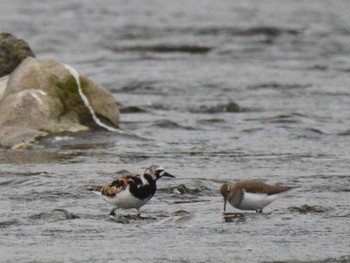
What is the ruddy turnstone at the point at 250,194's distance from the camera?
9.76 meters

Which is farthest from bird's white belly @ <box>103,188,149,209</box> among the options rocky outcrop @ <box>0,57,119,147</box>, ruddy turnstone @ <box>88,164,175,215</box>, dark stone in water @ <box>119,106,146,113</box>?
dark stone in water @ <box>119,106,146,113</box>

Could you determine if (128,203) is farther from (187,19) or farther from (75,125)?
(187,19)

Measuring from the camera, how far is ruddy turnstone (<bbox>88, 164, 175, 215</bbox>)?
380 inches

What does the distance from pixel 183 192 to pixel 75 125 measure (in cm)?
329

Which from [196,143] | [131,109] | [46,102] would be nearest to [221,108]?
[131,109]

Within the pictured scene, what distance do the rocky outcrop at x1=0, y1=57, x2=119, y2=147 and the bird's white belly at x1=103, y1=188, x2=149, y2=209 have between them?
3.63 m

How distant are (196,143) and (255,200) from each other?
13.9 feet

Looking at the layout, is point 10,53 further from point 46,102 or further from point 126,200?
point 126,200

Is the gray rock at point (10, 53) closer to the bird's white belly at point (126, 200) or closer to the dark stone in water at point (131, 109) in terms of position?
the dark stone in water at point (131, 109)

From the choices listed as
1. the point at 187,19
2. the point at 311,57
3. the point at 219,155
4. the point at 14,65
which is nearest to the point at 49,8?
the point at 187,19

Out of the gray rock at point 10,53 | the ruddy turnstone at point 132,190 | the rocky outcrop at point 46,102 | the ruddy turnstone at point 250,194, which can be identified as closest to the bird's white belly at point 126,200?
the ruddy turnstone at point 132,190

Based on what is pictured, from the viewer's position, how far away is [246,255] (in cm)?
828

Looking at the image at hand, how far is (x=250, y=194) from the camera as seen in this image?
975 cm

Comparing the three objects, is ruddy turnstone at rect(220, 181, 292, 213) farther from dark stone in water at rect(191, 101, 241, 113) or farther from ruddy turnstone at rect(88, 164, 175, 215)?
dark stone in water at rect(191, 101, 241, 113)
